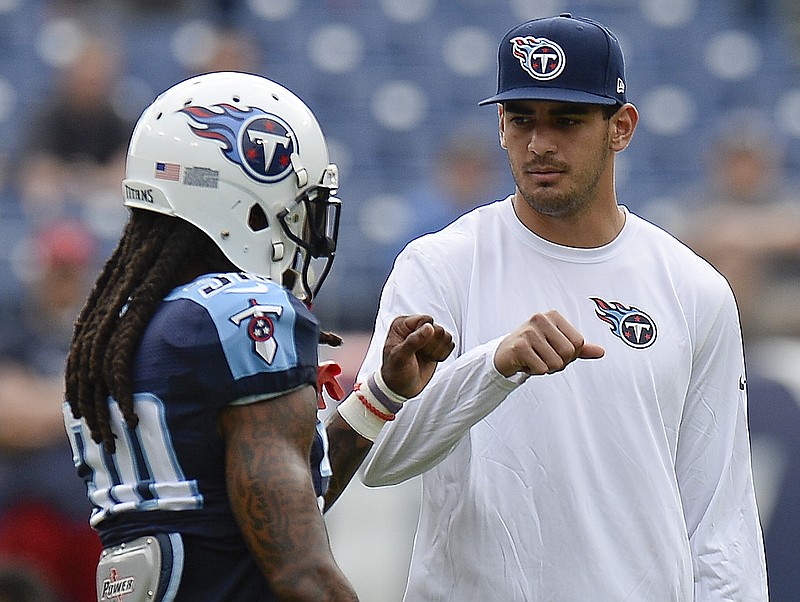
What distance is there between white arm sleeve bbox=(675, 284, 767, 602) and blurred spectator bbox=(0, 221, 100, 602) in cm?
307

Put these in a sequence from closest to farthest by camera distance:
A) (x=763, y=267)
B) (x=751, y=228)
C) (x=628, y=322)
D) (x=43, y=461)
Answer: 1. (x=628, y=322)
2. (x=43, y=461)
3. (x=763, y=267)
4. (x=751, y=228)

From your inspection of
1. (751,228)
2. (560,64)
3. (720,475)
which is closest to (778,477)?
(751,228)

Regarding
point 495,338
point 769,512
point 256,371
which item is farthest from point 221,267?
point 769,512

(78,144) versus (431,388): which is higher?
(78,144)

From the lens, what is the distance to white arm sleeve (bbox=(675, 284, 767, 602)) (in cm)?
323

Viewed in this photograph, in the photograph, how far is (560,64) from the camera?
10.8 feet

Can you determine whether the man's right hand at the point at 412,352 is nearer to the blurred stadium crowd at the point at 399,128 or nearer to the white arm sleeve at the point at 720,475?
the white arm sleeve at the point at 720,475

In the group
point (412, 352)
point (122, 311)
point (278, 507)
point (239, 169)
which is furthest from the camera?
point (412, 352)

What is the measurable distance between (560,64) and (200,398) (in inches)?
51.9

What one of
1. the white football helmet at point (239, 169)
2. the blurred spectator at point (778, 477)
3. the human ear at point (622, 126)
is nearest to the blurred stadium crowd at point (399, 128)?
the blurred spectator at point (778, 477)

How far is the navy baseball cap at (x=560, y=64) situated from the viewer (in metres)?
3.28

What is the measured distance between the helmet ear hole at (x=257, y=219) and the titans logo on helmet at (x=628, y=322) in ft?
2.83

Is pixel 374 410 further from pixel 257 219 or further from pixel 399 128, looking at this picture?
pixel 399 128

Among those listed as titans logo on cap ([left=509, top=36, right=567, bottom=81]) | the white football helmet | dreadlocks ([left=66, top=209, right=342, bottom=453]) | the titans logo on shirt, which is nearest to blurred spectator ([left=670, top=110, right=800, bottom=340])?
titans logo on cap ([left=509, top=36, right=567, bottom=81])
